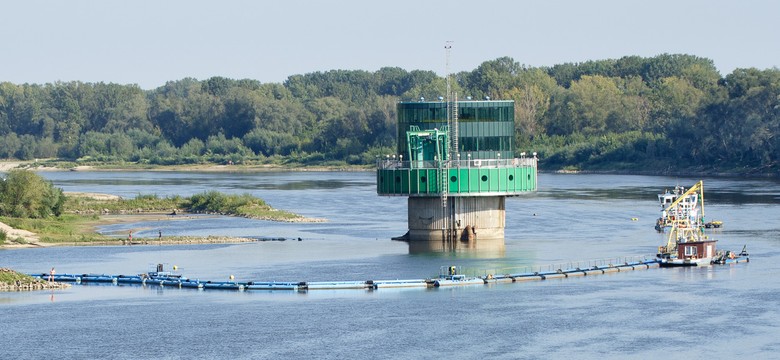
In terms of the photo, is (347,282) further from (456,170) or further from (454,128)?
(454,128)

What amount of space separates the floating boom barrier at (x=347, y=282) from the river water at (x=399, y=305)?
948 millimetres

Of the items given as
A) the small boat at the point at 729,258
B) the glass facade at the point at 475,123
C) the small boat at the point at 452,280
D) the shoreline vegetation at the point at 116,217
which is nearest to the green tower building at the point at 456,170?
the glass facade at the point at 475,123

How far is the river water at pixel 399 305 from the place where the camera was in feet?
213

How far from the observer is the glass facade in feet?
323

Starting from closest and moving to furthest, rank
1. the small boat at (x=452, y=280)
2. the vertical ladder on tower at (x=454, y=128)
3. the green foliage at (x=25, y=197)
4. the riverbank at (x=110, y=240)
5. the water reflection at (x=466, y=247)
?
the small boat at (x=452, y=280)
the water reflection at (x=466, y=247)
the vertical ladder on tower at (x=454, y=128)
the riverbank at (x=110, y=240)
the green foliage at (x=25, y=197)

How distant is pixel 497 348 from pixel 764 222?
56618mm

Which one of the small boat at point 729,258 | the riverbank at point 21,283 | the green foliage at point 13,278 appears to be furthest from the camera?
the small boat at point 729,258

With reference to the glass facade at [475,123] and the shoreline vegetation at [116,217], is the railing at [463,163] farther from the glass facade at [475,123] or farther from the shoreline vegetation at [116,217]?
the shoreline vegetation at [116,217]

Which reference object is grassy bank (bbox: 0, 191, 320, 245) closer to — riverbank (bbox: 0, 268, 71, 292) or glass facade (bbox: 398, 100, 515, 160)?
glass facade (bbox: 398, 100, 515, 160)

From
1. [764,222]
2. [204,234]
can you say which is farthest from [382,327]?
[764,222]

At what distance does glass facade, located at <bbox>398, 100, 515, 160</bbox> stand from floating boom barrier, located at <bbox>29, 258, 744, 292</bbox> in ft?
43.5

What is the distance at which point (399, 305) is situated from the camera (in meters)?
75.4

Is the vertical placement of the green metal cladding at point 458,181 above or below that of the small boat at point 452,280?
above

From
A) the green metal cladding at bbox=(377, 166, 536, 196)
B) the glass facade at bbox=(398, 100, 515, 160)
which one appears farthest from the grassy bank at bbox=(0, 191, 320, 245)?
the glass facade at bbox=(398, 100, 515, 160)
